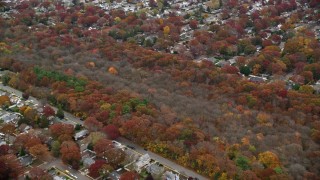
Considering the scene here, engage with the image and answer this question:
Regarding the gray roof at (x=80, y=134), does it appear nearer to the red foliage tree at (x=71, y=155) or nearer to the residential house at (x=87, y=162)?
the red foliage tree at (x=71, y=155)

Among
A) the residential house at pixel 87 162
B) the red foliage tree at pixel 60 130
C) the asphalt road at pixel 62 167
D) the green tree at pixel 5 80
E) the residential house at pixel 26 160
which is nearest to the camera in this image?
the asphalt road at pixel 62 167

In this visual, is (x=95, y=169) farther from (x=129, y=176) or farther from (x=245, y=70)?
(x=245, y=70)

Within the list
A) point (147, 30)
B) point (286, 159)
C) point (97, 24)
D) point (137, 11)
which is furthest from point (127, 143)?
point (137, 11)

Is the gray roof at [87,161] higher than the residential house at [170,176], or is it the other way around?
the gray roof at [87,161]

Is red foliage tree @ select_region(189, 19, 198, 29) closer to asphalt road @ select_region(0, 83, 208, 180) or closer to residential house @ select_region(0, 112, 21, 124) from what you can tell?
asphalt road @ select_region(0, 83, 208, 180)

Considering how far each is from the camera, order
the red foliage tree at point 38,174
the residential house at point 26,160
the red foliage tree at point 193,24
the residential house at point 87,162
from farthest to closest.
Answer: the red foliage tree at point 193,24 < the residential house at point 26,160 < the residential house at point 87,162 < the red foliage tree at point 38,174

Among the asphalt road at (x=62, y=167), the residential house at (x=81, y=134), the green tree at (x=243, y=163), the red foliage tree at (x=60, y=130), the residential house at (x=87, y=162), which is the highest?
the red foliage tree at (x=60, y=130)

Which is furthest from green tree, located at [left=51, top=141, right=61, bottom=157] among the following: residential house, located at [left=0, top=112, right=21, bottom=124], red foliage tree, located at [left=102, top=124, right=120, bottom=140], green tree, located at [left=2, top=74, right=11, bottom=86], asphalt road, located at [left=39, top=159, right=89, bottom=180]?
green tree, located at [left=2, top=74, right=11, bottom=86]

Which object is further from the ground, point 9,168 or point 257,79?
point 9,168

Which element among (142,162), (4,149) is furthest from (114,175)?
(4,149)

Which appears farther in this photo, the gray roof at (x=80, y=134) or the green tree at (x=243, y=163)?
the gray roof at (x=80, y=134)

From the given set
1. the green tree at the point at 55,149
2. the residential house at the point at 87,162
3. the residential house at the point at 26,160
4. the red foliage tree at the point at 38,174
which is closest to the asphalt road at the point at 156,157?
the green tree at the point at 55,149
